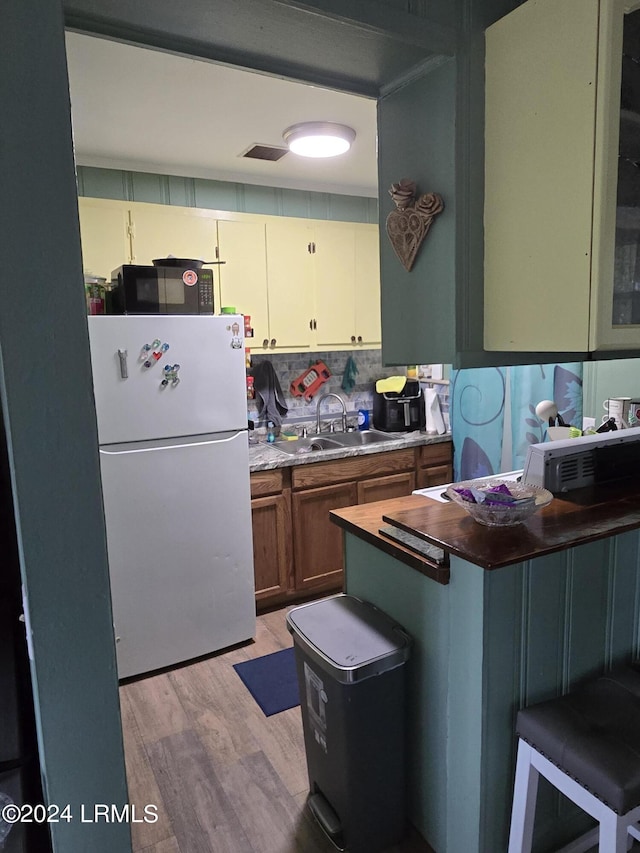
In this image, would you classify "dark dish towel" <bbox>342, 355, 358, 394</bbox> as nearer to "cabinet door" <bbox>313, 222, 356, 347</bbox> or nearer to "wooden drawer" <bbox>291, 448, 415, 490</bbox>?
"cabinet door" <bbox>313, 222, 356, 347</bbox>

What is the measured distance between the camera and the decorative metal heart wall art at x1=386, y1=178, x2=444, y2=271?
4.24 feet

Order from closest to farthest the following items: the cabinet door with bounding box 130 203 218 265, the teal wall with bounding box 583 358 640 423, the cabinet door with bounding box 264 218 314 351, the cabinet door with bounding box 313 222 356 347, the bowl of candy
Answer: the bowl of candy, the teal wall with bounding box 583 358 640 423, the cabinet door with bounding box 130 203 218 265, the cabinet door with bounding box 264 218 314 351, the cabinet door with bounding box 313 222 356 347

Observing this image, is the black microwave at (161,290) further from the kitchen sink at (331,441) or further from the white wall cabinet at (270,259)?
the kitchen sink at (331,441)

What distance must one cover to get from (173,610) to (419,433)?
189 cm

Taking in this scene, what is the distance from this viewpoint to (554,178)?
1163 mm

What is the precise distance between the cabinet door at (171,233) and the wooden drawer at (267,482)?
1.22m

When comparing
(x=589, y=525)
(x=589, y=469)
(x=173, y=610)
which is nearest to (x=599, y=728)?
(x=589, y=525)

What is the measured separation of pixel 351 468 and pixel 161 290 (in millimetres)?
1435

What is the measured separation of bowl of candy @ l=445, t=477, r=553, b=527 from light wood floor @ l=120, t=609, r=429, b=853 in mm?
1054

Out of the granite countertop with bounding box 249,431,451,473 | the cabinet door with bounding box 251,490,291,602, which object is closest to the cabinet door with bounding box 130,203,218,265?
the granite countertop with bounding box 249,431,451,473

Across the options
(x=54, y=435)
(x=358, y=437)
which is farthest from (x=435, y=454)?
(x=54, y=435)

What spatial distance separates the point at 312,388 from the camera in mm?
3893

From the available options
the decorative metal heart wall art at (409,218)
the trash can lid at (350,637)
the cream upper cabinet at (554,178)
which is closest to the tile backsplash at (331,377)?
the trash can lid at (350,637)

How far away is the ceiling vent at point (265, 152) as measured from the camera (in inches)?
113
